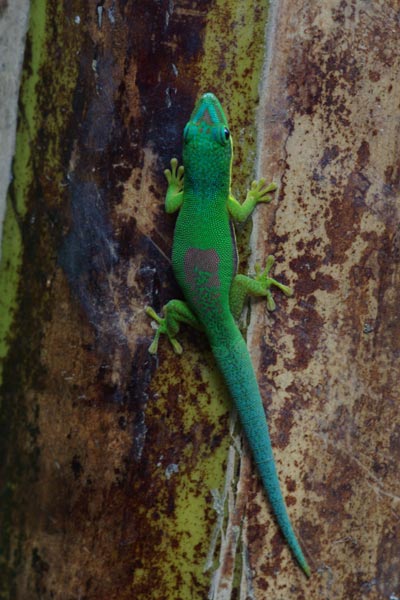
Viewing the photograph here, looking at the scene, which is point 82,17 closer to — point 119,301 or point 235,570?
point 119,301

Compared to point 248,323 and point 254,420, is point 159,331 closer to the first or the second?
point 248,323

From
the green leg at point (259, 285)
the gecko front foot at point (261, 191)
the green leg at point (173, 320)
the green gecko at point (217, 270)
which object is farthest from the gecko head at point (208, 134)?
the green leg at point (173, 320)

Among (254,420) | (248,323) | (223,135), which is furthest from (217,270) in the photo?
(254,420)

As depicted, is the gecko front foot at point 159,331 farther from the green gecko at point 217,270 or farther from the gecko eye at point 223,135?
the gecko eye at point 223,135

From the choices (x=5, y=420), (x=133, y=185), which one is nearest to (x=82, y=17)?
(x=133, y=185)

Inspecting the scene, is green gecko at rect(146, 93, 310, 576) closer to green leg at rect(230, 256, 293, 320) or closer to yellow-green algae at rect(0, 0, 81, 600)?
green leg at rect(230, 256, 293, 320)

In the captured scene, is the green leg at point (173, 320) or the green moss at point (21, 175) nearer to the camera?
the green leg at point (173, 320)

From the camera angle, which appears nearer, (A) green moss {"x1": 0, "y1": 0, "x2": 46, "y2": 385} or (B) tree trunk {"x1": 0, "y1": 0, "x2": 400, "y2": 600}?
(B) tree trunk {"x1": 0, "y1": 0, "x2": 400, "y2": 600}

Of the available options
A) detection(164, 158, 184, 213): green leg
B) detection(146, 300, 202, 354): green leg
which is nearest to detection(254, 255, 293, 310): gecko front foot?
→ detection(146, 300, 202, 354): green leg
